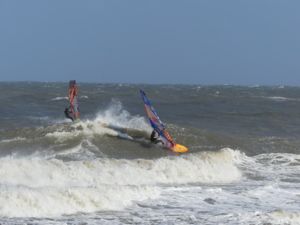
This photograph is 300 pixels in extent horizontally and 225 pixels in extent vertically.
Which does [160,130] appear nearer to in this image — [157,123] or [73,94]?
[157,123]

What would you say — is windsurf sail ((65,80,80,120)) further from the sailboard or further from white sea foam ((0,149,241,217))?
white sea foam ((0,149,241,217))

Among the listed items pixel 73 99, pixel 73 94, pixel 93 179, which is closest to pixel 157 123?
pixel 73 94

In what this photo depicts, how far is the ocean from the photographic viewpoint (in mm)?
9586

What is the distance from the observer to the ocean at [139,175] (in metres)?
9.59

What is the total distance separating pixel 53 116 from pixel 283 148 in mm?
12599

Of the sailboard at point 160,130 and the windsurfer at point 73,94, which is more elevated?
the windsurfer at point 73,94

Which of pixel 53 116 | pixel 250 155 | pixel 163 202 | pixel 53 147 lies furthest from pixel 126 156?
pixel 53 116

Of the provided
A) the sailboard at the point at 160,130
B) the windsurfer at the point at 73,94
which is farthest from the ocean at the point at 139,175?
the windsurfer at the point at 73,94

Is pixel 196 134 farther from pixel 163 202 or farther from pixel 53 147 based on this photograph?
pixel 163 202

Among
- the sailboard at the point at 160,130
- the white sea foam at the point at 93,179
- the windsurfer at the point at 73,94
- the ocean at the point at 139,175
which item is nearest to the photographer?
the ocean at the point at 139,175

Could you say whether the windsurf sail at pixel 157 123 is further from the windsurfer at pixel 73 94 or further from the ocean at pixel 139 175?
the windsurfer at pixel 73 94

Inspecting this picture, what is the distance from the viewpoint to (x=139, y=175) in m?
14.0

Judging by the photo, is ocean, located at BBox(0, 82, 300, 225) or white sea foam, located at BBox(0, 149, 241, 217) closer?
ocean, located at BBox(0, 82, 300, 225)

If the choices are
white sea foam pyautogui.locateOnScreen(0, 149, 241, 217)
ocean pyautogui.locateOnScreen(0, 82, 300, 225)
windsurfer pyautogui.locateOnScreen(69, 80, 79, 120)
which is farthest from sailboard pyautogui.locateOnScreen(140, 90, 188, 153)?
windsurfer pyautogui.locateOnScreen(69, 80, 79, 120)
